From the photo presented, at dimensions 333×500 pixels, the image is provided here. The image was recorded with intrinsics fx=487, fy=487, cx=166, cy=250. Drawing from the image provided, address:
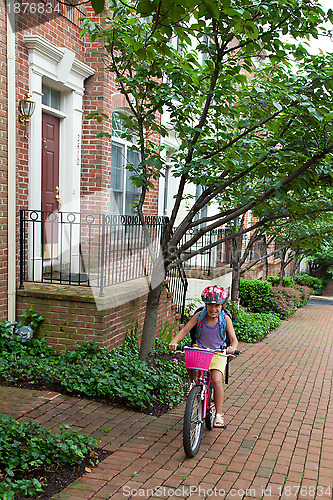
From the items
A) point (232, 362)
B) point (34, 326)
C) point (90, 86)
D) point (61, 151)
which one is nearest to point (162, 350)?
point (232, 362)

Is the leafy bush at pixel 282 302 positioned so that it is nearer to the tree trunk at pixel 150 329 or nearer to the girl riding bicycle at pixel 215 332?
the tree trunk at pixel 150 329

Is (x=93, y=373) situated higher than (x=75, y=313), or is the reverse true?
(x=75, y=313)

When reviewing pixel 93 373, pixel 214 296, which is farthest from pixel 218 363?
pixel 93 373

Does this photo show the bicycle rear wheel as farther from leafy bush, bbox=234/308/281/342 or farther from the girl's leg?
leafy bush, bbox=234/308/281/342

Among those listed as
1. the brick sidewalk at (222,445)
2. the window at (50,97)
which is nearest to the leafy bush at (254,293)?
the brick sidewalk at (222,445)

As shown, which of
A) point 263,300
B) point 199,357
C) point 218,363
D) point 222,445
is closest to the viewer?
point 199,357

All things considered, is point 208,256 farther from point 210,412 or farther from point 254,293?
point 210,412

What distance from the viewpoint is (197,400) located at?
454 centimetres

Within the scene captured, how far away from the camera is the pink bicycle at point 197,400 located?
4266mm

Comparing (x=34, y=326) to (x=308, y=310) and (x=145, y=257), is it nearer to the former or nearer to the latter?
(x=145, y=257)

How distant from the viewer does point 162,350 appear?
7645 millimetres

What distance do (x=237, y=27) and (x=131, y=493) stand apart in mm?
4042

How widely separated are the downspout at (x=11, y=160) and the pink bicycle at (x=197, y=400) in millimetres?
2950

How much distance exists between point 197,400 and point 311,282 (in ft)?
80.8
